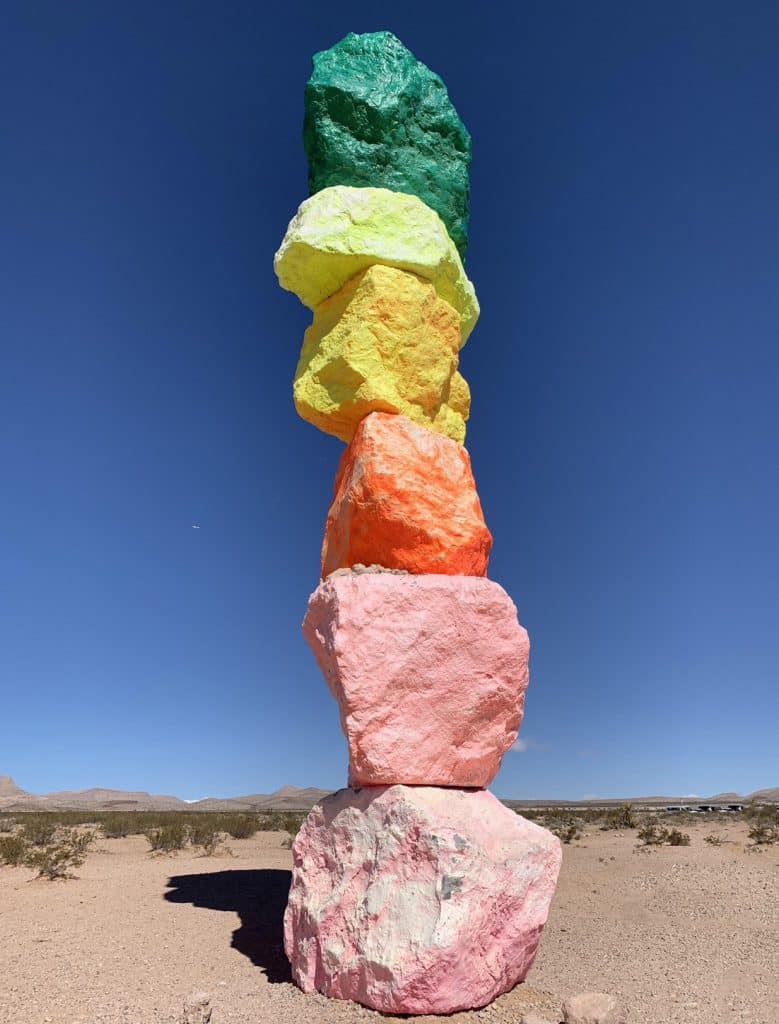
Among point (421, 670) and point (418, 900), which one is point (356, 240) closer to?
point (421, 670)

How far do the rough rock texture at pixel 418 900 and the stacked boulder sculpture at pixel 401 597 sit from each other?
0.05 feet

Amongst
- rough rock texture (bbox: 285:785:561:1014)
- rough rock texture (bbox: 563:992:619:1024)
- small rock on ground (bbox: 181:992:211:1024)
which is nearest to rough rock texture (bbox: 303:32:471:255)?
rough rock texture (bbox: 285:785:561:1014)

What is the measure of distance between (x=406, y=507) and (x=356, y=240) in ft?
8.38

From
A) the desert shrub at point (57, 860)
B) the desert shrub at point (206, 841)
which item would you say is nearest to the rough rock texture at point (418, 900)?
the desert shrub at point (57, 860)

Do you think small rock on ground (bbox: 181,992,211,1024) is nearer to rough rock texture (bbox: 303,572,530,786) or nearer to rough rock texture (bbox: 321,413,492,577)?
rough rock texture (bbox: 303,572,530,786)

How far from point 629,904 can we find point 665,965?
2703 mm

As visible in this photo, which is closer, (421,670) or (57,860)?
(421,670)

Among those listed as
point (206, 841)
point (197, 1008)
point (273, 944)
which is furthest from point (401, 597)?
point (206, 841)

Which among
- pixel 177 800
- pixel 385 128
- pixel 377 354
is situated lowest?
pixel 177 800

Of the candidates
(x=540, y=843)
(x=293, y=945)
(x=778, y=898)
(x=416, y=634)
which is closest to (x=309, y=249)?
(x=416, y=634)

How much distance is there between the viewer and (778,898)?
9.19 metres

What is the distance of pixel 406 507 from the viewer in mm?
6094

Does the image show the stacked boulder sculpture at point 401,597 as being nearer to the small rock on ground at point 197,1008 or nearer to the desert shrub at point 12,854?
the small rock on ground at point 197,1008

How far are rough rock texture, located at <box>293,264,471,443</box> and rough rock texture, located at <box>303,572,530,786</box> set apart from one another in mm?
1689
